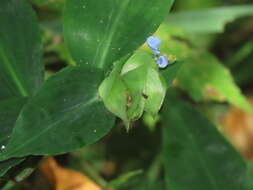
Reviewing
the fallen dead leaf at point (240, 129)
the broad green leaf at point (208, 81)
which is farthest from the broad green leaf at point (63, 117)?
the fallen dead leaf at point (240, 129)

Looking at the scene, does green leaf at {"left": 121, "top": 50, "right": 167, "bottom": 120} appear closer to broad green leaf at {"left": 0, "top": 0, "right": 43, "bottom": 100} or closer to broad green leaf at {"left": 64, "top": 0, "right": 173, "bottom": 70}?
broad green leaf at {"left": 64, "top": 0, "right": 173, "bottom": 70}

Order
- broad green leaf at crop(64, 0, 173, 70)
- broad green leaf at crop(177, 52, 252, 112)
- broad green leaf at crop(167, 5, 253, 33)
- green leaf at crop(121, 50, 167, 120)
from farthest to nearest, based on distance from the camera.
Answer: broad green leaf at crop(167, 5, 253, 33) < broad green leaf at crop(177, 52, 252, 112) < broad green leaf at crop(64, 0, 173, 70) < green leaf at crop(121, 50, 167, 120)

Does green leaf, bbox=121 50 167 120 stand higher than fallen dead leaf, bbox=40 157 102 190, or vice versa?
green leaf, bbox=121 50 167 120

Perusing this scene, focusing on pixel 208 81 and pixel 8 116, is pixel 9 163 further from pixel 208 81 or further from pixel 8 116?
pixel 208 81

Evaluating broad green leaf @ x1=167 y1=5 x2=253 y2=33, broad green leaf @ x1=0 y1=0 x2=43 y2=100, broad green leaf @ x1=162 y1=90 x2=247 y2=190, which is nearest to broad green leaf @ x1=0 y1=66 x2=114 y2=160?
broad green leaf @ x1=0 y1=0 x2=43 y2=100

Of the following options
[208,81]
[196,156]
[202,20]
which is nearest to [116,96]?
[196,156]

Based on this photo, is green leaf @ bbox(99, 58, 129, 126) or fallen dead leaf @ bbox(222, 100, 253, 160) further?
fallen dead leaf @ bbox(222, 100, 253, 160)

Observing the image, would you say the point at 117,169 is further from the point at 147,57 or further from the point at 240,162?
the point at 147,57

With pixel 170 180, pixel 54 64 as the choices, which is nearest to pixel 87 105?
pixel 170 180
